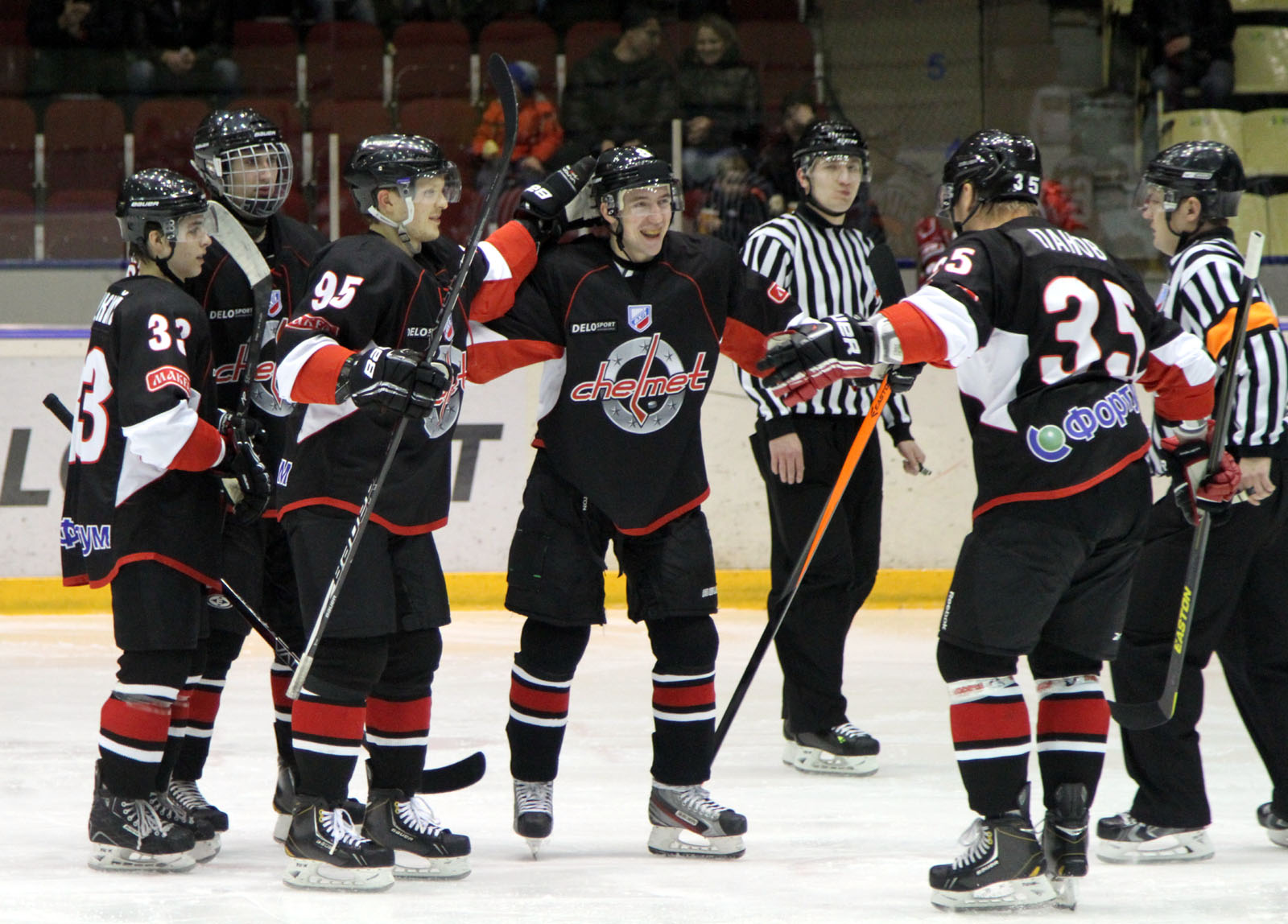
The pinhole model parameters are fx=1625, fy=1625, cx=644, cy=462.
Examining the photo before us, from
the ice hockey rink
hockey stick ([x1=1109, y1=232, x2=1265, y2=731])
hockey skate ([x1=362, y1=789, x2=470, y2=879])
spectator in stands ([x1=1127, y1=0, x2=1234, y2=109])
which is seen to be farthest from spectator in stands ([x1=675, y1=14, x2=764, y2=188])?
hockey skate ([x1=362, y1=789, x2=470, y2=879])

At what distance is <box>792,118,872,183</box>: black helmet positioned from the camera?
407 centimetres

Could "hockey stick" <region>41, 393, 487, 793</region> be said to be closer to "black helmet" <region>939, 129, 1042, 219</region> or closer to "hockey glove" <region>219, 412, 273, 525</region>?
"hockey glove" <region>219, 412, 273, 525</region>

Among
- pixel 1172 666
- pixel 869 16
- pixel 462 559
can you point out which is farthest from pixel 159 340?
pixel 869 16

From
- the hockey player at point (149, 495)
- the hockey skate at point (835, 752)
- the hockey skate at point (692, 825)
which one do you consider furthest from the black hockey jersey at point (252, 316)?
the hockey skate at point (835, 752)

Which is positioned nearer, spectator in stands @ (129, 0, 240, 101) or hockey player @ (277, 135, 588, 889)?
hockey player @ (277, 135, 588, 889)

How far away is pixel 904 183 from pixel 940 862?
164 inches

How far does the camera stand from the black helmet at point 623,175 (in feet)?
10.1

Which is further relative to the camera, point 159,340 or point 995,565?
point 159,340

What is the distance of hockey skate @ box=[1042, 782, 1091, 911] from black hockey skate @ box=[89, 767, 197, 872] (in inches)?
60.5

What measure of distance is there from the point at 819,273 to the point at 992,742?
171 centimetres

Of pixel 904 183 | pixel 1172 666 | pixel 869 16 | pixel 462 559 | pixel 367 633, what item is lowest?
pixel 462 559

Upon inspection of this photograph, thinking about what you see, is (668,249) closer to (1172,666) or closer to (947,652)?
(947,652)

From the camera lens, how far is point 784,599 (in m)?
3.23

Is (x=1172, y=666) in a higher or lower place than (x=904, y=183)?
lower
